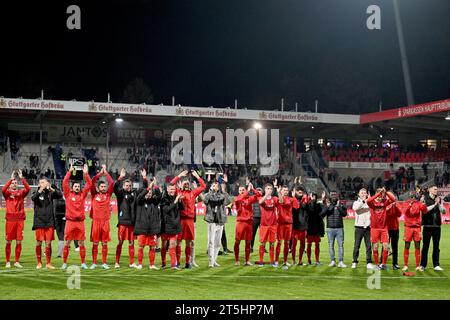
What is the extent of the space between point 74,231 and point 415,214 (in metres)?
7.84

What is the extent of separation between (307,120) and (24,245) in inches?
1009

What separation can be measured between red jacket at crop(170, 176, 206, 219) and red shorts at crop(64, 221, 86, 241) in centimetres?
227

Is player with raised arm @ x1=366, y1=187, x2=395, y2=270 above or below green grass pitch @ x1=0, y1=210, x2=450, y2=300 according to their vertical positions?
above

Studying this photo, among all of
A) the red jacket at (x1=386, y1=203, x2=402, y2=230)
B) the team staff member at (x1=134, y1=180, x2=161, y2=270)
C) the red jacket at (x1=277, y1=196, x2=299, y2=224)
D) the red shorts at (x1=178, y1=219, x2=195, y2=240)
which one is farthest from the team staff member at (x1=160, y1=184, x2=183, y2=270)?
the red jacket at (x1=386, y1=203, x2=402, y2=230)

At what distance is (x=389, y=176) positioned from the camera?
145ft

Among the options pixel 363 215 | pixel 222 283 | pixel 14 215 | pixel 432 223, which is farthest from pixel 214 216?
pixel 432 223

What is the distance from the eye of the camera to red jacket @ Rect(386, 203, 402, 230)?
576 inches

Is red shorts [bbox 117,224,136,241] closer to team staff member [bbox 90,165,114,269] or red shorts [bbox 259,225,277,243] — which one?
team staff member [bbox 90,165,114,269]

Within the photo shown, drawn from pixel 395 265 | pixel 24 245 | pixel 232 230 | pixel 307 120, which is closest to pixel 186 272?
pixel 395 265

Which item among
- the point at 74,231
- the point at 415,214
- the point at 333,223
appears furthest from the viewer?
→ the point at 333,223

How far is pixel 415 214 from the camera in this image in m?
14.3

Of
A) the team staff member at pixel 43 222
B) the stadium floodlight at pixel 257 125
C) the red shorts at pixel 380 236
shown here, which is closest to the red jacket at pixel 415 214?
the red shorts at pixel 380 236

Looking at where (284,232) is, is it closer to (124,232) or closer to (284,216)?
(284,216)

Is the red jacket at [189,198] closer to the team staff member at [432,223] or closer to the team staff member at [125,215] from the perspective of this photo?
the team staff member at [125,215]
